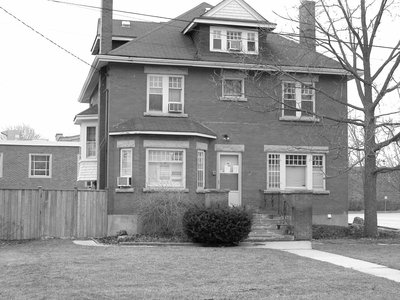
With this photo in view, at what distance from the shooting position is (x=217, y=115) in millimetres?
24656

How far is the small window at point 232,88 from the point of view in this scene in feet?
80.6

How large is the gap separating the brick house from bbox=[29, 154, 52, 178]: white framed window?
57.4 feet

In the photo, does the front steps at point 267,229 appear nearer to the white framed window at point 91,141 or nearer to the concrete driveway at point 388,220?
the white framed window at point 91,141

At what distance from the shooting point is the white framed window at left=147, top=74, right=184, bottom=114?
79.0 ft

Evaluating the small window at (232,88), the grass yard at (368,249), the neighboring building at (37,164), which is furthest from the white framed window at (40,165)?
the grass yard at (368,249)

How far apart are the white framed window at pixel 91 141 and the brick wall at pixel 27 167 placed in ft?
50.2

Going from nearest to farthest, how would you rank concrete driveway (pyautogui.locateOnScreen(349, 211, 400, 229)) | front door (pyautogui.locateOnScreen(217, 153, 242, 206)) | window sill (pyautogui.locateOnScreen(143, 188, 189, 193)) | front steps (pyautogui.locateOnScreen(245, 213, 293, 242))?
front steps (pyautogui.locateOnScreen(245, 213, 293, 242))
window sill (pyautogui.locateOnScreen(143, 188, 189, 193))
front door (pyautogui.locateOnScreen(217, 153, 242, 206))
concrete driveway (pyautogui.locateOnScreen(349, 211, 400, 229))

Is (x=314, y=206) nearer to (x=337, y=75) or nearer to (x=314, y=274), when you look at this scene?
(x=337, y=75)

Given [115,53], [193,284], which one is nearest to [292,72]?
[115,53]

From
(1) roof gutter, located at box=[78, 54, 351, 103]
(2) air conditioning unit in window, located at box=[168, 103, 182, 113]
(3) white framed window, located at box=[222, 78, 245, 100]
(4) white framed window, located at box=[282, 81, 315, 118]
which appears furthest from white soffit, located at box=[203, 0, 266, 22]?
(2) air conditioning unit in window, located at box=[168, 103, 182, 113]

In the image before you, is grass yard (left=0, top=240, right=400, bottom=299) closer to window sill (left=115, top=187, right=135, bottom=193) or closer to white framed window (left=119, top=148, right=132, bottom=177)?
window sill (left=115, top=187, right=135, bottom=193)

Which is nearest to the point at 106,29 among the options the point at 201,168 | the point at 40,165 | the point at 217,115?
the point at 217,115

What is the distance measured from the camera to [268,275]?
11.9m

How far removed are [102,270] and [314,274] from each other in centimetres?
445
